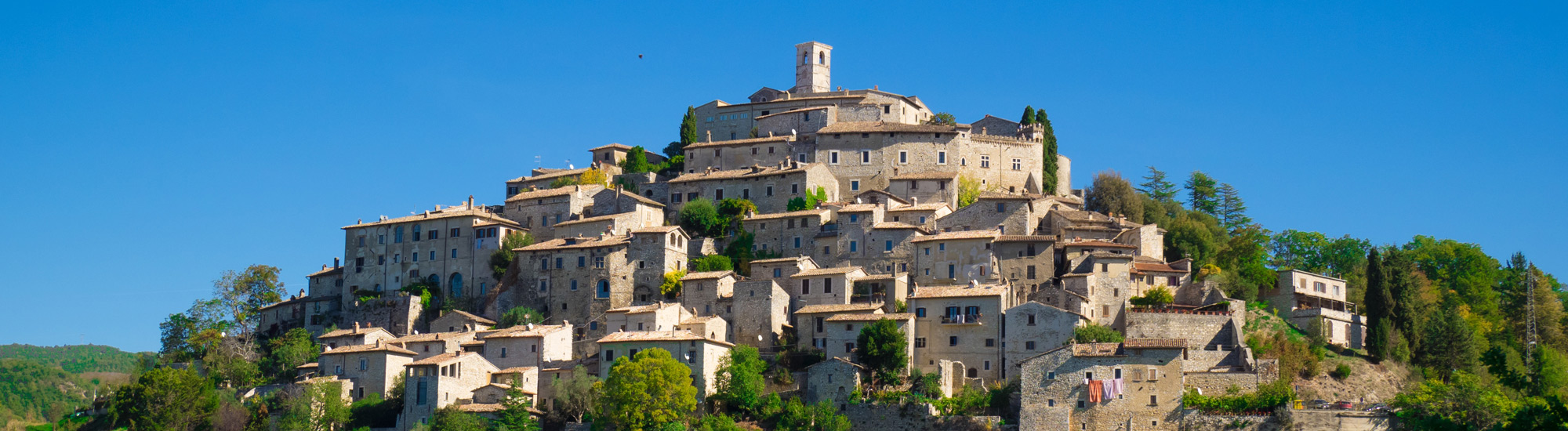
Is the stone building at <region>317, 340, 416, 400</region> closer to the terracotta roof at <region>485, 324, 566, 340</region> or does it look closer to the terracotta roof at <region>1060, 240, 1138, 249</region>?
the terracotta roof at <region>485, 324, 566, 340</region>

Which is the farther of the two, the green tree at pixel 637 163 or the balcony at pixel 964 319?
the green tree at pixel 637 163

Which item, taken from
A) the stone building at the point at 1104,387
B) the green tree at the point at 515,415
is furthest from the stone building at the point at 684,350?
the stone building at the point at 1104,387

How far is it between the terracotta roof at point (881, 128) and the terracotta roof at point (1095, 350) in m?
29.0

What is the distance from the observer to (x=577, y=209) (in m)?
83.6

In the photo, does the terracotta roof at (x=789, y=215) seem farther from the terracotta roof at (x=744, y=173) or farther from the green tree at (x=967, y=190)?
the green tree at (x=967, y=190)

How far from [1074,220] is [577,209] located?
87.6 ft

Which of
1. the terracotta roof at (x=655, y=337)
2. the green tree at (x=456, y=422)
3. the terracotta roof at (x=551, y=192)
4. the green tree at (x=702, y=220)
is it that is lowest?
the green tree at (x=456, y=422)

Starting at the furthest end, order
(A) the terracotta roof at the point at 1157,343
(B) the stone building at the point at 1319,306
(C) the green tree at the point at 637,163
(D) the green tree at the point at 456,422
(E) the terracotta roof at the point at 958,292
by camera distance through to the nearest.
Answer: (C) the green tree at the point at 637,163 → (B) the stone building at the point at 1319,306 → (E) the terracotta roof at the point at 958,292 → (D) the green tree at the point at 456,422 → (A) the terracotta roof at the point at 1157,343

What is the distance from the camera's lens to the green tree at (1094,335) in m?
62.6

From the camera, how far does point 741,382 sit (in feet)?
207

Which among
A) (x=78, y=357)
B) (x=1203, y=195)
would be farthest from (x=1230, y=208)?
(x=78, y=357)

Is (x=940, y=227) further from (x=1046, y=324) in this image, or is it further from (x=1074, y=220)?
(x=1046, y=324)

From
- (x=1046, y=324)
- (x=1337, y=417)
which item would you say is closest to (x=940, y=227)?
(x=1046, y=324)

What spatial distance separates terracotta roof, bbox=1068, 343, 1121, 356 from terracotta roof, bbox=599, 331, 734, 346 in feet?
50.2
